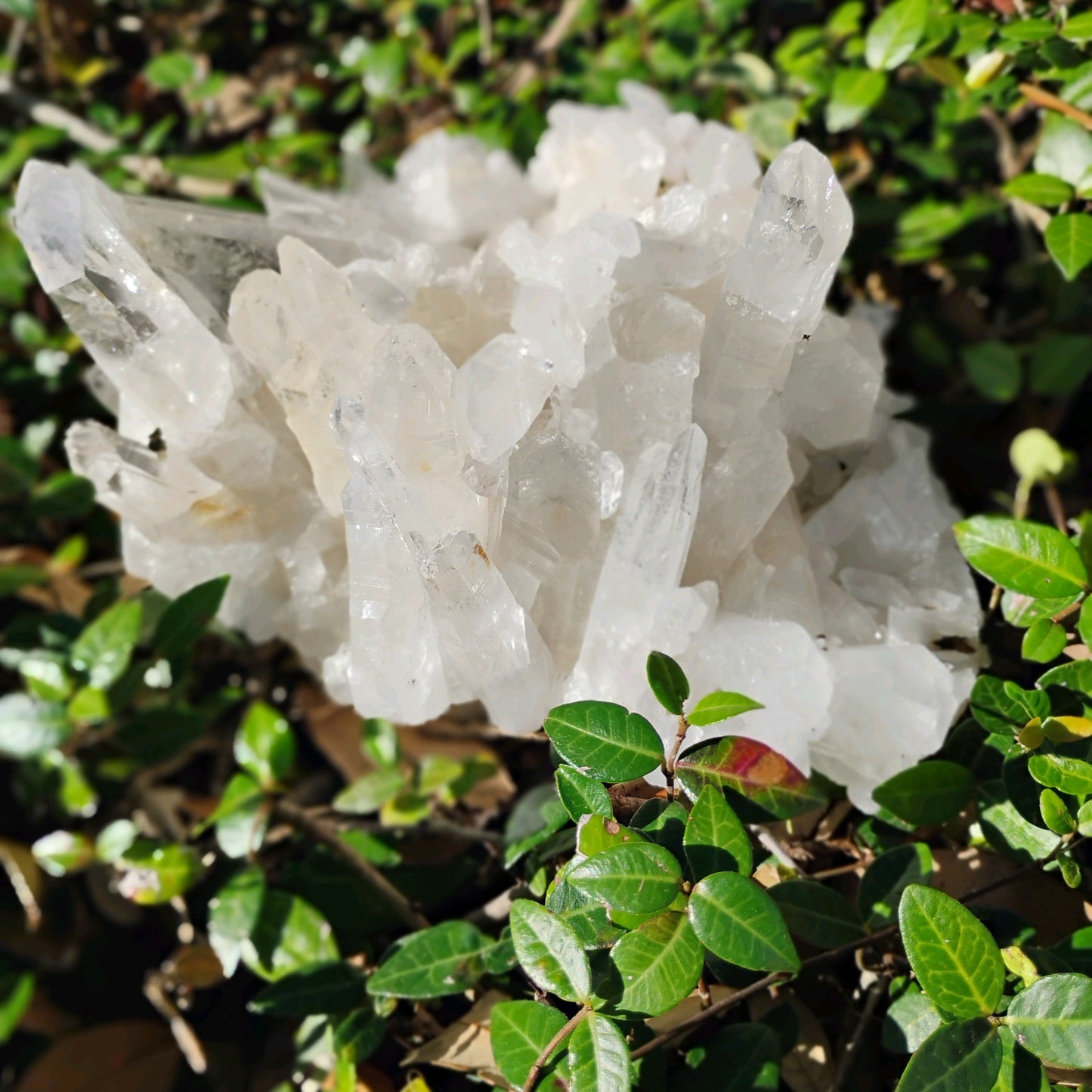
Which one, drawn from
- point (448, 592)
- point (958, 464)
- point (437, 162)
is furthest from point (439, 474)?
point (958, 464)

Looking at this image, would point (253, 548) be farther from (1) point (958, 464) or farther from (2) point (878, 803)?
(1) point (958, 464)

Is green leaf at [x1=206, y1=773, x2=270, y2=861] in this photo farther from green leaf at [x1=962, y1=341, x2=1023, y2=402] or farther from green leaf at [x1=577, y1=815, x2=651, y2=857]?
green leaf at [x1=962, y1=341, x2=1023, y2=402]

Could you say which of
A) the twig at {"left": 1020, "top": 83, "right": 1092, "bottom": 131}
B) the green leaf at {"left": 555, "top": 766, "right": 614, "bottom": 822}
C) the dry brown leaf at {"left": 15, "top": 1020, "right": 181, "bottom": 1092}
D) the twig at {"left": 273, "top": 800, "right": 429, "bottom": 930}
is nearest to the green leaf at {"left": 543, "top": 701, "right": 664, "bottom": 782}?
the green leaf at {"left": 555, "top": 766, "right": 614, "bottom": 822}

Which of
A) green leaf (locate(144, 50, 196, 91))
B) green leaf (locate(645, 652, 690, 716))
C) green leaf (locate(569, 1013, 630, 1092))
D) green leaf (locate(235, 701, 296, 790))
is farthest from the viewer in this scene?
green leaf (locate(144, 50, 196, 91))

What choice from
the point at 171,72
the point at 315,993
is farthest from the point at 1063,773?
the point at 171,72

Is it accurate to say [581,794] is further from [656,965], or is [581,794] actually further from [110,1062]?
[110,1062]
